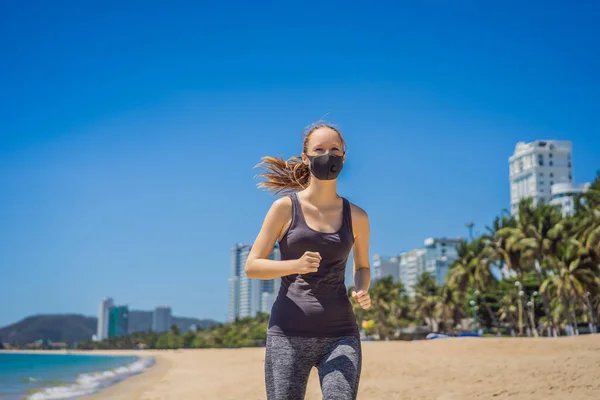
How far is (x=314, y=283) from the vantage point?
3.22 meters

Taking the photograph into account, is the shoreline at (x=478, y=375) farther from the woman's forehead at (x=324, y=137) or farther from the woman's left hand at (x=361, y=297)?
the woman's forehead at (x=324, y=137)

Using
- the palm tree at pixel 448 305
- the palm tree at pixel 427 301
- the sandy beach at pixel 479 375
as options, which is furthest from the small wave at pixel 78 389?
the palm tree at pixel 427 301

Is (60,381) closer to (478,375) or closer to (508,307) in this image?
(478,375)

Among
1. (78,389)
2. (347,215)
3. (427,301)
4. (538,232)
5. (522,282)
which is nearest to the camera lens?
(347,215)

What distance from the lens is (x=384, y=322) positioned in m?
91.4

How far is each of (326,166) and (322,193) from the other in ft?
0.57

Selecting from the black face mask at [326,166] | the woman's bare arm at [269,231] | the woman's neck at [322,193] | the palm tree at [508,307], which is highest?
the black face mask at [326,166]

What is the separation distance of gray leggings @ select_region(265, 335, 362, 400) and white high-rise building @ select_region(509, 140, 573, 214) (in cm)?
17026

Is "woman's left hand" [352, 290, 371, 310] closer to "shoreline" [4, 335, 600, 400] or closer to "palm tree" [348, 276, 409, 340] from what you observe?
"shoreline" [4, 335, 600, 400]

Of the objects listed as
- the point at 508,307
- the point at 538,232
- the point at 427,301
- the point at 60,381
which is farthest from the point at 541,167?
the point at 60,381

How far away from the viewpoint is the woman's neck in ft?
11.4

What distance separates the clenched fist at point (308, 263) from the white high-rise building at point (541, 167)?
17048 centimetres

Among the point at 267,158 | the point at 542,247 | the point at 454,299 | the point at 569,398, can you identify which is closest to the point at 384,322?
the point at 454,299

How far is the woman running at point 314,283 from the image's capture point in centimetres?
316
